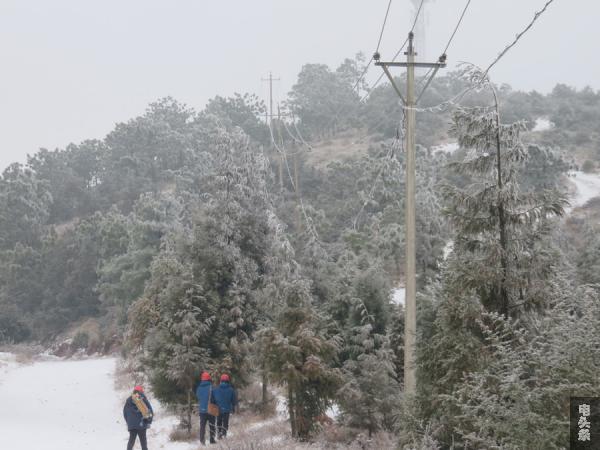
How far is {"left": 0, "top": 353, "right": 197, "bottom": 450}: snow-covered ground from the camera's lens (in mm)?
17359

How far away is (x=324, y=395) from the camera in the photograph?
1412cm

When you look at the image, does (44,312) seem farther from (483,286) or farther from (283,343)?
(483,286)

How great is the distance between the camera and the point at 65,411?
24.2m

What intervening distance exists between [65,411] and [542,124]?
5705 centimetres

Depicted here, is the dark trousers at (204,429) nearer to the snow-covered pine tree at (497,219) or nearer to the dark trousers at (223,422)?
the dark trousers at (223,422)

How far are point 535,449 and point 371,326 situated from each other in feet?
29.5

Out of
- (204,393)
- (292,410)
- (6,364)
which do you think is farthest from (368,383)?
(6,364)

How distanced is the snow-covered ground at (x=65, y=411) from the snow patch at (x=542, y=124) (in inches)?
1833

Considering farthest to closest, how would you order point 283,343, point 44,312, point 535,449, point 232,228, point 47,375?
1. point 44,312
2. point 47,375
3. point 232,228
4. point 283,343
5. point 535,449

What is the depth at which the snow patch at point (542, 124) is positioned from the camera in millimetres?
64562

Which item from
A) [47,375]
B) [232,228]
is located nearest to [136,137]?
[47,375]

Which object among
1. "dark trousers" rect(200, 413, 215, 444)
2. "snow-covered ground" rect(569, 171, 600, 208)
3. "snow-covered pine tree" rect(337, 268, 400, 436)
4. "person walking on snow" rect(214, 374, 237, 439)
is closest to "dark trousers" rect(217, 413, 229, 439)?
"person walking on snow" rect(214, 374, 237, 439)

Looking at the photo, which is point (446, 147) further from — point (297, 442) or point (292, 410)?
point (297, 442)

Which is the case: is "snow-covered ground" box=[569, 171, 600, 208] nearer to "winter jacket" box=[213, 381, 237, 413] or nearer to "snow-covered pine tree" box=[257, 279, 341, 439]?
"snow-covered pine tree" box=[257, 279, 341, 439]
